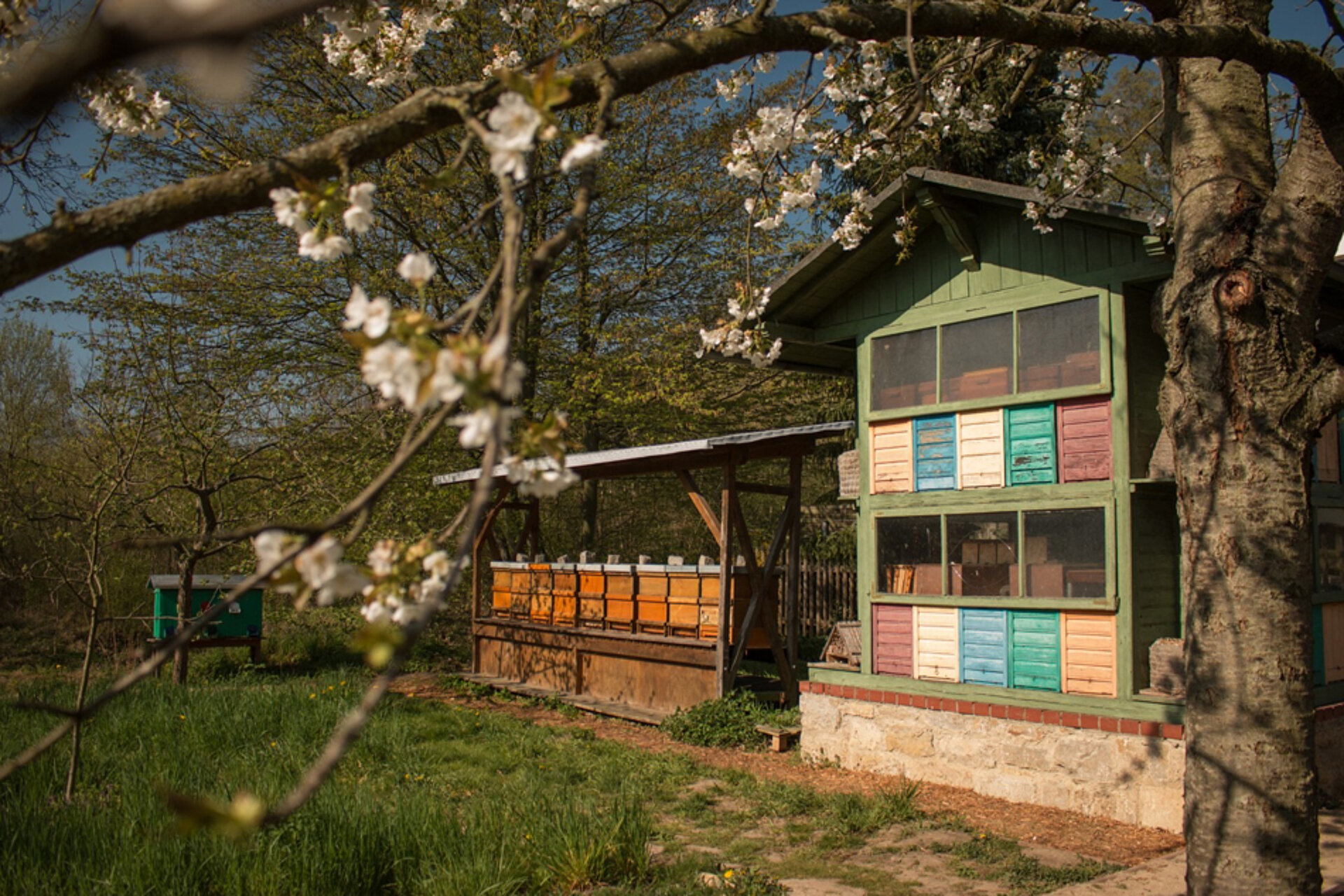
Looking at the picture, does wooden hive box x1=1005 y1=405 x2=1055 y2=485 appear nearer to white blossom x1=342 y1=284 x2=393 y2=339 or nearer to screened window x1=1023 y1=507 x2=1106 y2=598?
screened window x1=1023 y1=507 x2=1106 y2=598

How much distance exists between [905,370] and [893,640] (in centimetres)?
234

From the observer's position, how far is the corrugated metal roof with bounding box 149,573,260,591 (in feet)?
40.4

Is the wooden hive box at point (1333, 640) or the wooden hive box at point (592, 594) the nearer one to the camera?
the wooden hive box at point (1333, 640)

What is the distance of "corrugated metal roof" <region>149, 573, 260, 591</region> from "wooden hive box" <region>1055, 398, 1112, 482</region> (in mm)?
9493

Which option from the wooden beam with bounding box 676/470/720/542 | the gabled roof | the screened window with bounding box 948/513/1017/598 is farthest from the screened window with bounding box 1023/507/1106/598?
the wooden beam with bounding box 676/470/720/542

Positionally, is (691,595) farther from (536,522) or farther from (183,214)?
(183,214)

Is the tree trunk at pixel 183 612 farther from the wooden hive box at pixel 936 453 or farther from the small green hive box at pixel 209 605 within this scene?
the wooden hive box at pixel 936 453

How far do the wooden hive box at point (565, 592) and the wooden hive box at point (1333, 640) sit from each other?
26.1ft

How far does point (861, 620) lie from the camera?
29.5ft

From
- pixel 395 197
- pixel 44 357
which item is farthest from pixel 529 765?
pixel 44 357

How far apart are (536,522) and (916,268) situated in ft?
25.9

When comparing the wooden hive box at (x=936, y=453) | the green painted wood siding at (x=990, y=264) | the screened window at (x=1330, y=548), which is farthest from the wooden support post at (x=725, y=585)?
the screened window at (x=1330, y=548)

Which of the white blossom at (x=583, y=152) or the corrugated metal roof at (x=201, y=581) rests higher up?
the white blossom at (x=583, y=152)

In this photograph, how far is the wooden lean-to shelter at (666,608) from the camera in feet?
35.2
